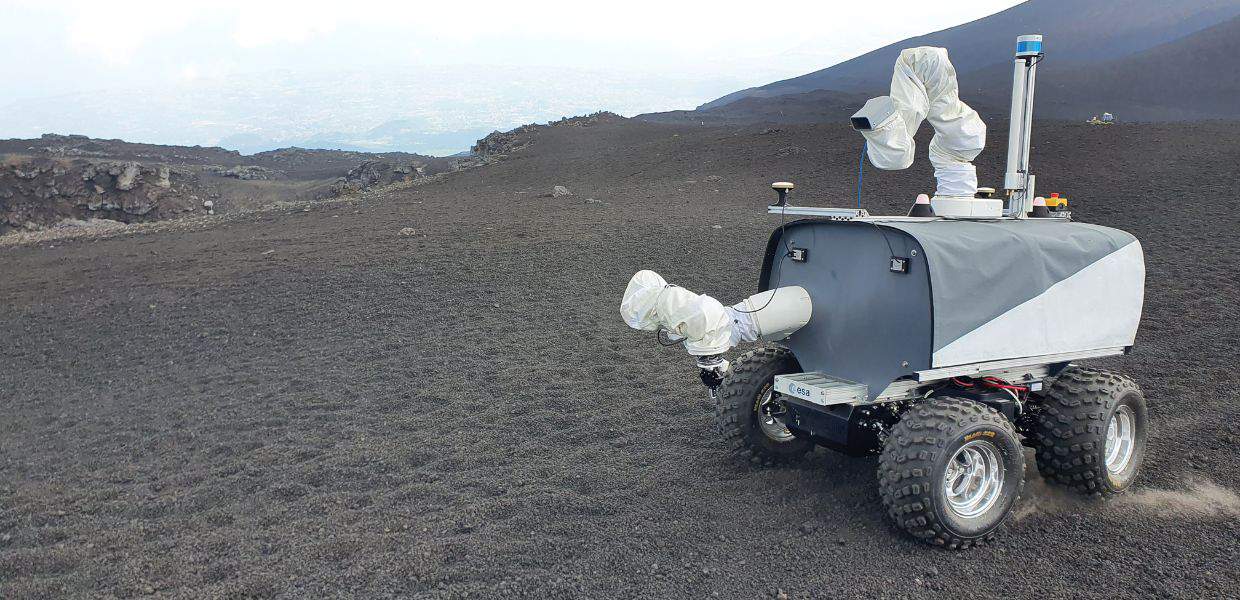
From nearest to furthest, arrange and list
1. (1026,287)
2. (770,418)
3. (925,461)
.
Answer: (925,461) → (1026,287) → (770,418)

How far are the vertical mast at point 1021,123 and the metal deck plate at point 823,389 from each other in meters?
1.70

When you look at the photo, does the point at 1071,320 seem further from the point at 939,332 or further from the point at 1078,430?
the point at 939,332

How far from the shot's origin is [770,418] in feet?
17.2

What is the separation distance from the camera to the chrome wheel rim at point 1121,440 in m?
4.87

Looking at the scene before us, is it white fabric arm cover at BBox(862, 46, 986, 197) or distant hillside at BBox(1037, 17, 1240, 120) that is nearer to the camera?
white fabric arm cover at BBox(862, 46, 986, 197)

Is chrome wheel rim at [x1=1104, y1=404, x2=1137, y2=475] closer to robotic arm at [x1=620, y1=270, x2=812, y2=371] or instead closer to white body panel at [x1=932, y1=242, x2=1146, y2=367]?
white body panel at [x1=932, y1=242, x2=1146, y2=367]

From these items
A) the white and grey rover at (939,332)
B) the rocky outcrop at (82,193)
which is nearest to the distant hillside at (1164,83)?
the white and grey rover at (939,332)

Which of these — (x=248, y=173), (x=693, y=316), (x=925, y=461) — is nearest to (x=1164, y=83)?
(x=925, y=461)

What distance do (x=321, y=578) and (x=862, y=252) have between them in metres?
3.35

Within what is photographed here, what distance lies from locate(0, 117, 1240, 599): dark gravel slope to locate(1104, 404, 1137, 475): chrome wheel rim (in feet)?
0.70

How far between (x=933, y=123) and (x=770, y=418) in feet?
6.92

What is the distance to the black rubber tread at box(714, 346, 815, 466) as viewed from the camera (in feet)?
16.7

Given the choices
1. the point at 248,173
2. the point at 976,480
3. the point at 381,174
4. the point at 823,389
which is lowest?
the point at 976,480

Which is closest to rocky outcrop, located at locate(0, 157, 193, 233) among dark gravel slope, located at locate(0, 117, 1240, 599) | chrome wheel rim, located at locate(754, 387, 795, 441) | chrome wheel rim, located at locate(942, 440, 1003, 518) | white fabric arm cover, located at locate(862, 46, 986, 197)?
dark gravel slope, located at locate(0, 117, 1240, 599)
